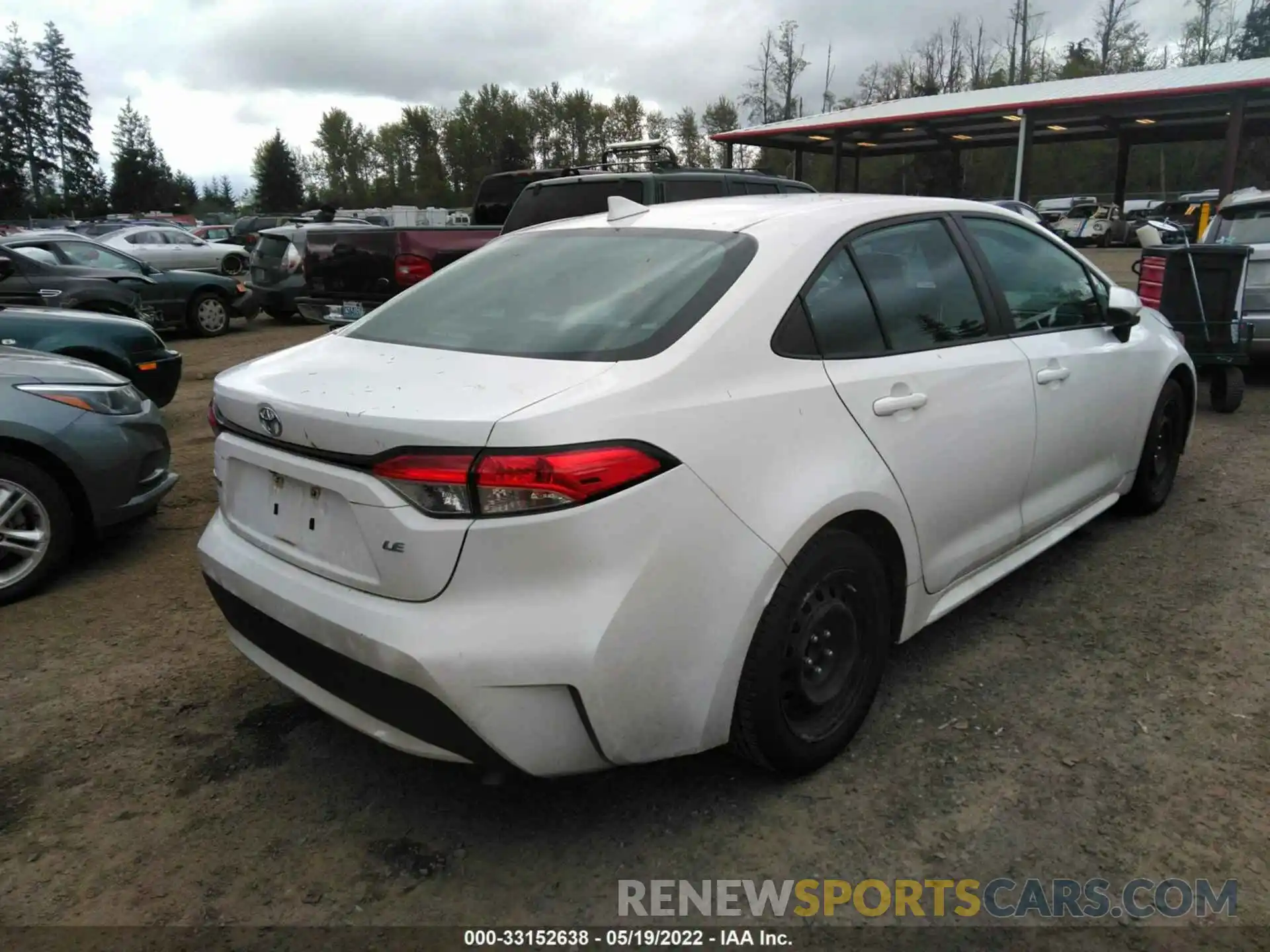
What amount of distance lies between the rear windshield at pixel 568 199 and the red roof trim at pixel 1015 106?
2028 centimetres

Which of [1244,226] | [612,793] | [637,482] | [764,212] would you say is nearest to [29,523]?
[612,793]

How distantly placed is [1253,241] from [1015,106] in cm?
1870

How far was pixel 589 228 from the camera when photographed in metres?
3.24

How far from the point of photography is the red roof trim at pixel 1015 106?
21344 millimetres

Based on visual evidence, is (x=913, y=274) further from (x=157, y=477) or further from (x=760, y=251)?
(x=157, y=477)

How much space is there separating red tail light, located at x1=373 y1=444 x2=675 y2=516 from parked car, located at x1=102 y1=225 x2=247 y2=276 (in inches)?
719

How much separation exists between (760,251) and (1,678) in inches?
123

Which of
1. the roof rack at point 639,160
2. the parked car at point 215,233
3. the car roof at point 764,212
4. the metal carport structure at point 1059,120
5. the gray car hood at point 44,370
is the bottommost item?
the gray car hood at point 44,370

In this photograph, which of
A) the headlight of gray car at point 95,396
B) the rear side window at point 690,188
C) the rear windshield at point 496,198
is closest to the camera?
the headlight of gray car at point 95,396

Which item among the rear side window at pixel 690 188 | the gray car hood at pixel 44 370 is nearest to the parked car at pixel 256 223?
the rear side window at pixel 690 188

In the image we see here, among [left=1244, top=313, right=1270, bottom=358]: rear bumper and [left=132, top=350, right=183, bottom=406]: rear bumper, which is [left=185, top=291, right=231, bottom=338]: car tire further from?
[left=1244, top=313, right=1270, bottom=358]: rear bumper

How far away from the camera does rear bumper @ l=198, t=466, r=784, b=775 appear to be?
2.06 meters

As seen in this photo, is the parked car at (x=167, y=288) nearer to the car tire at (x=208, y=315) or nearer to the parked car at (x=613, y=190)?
the car tire at (x=208, y=315)

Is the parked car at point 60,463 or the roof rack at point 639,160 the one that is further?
the roof rack at point 639,160
